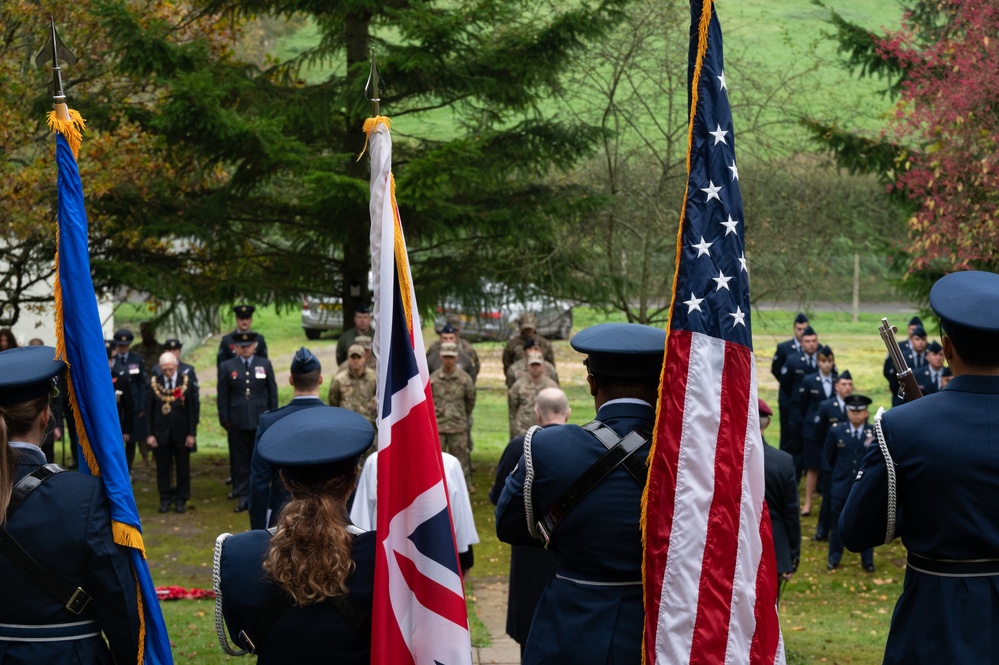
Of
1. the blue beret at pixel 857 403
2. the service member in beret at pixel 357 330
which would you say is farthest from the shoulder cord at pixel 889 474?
the service member in beret at pixel 357 330

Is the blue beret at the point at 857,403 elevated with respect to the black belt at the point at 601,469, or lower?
lower

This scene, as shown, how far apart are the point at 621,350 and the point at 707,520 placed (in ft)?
2.31

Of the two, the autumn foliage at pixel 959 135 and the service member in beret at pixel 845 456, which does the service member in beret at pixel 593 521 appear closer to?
the service member in beret at pixel 845 456

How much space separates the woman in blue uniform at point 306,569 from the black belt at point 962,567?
203 cm

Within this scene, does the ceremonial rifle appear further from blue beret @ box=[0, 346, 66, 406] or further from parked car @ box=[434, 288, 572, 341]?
parked car @ box=[434, 288, 572, 341]

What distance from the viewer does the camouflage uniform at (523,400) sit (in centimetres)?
1320

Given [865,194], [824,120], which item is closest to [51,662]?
[824,120]

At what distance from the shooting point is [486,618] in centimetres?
970

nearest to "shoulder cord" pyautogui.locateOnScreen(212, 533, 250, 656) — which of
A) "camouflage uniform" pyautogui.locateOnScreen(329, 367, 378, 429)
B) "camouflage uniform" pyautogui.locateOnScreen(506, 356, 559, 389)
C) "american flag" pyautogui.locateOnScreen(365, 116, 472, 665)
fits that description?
"american flag" pyautogui.locateOnScreen(365, 116, 472, 665)

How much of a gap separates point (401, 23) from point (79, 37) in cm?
474

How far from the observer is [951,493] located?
13.0 ft

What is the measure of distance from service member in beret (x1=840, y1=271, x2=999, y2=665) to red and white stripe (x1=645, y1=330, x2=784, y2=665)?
0.41m

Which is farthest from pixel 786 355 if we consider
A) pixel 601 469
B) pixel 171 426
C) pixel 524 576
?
pixel 601 469

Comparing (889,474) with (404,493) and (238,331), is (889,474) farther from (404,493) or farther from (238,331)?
(238,331)
